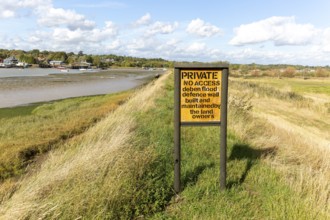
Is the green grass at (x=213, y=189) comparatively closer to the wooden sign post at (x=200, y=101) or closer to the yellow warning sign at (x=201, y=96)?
the wooden sign post at (x=200, y=101)

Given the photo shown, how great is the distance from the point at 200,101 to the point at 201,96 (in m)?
0.08

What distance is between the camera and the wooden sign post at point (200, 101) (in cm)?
505

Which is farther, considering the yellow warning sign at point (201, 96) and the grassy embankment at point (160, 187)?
the yellow warning sign at point (201, 96)

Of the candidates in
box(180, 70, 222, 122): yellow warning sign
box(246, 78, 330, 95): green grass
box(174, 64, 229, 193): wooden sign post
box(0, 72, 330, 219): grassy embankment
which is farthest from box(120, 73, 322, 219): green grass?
box(246, 78, 330, 95): green grass

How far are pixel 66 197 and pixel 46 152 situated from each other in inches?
221

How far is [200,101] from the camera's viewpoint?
5152 mm

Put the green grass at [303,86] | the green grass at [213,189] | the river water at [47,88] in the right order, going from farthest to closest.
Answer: the green grass at [303,86] → the river water at [47,88] → the green grass at [213,189]

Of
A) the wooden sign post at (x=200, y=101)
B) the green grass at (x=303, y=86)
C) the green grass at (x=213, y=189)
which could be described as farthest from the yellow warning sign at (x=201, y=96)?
the green grass at (x=303, y=86)

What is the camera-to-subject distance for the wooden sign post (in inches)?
199

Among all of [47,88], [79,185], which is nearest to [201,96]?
[79,185]

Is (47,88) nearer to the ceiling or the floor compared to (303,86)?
nearer to the floor

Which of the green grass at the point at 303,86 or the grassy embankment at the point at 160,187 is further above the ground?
the grassy embankment at the point at 160,187

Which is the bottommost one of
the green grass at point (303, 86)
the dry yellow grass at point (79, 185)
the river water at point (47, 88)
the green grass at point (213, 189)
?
the river water at point (47, 88)

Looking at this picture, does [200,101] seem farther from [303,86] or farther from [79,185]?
[303,86]
